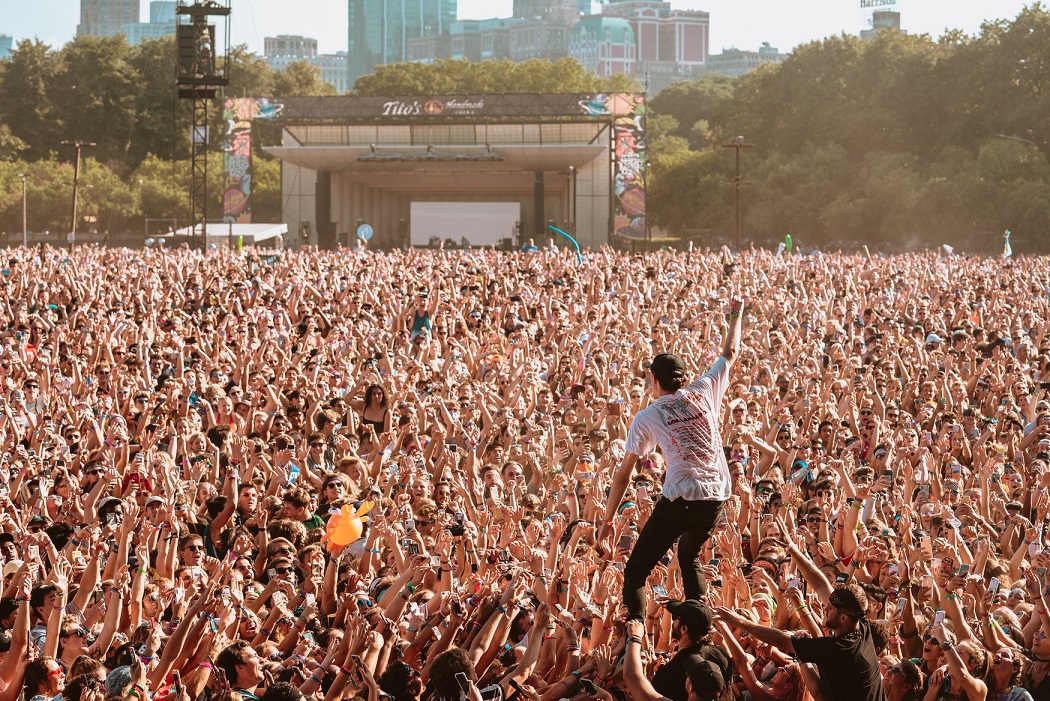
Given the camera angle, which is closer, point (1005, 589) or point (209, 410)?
point (1005, 589)

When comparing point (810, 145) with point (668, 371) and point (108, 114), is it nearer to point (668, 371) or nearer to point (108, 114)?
point (108, 114)

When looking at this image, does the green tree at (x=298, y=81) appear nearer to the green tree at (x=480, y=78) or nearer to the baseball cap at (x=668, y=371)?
the green tree at (x=480, y=78)

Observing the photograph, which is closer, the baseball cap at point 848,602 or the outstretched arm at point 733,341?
the baseball cap at point 848,602

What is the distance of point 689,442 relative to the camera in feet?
20.3

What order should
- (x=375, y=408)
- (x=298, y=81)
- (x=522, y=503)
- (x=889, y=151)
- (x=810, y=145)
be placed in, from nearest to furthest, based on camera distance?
(x=522, y=503) → (x=375, y=408) → (x=810, y=145) → (x=889, y=151) → (x=298, y=81)

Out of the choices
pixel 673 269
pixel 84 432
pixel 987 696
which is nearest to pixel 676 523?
pixel 987 696

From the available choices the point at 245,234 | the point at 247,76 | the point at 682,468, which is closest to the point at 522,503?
the point at 682,468

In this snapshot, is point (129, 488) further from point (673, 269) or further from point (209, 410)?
point (673, 269)

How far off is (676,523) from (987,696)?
4.88 ft

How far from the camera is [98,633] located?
6832mm

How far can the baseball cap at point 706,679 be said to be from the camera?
514 cm

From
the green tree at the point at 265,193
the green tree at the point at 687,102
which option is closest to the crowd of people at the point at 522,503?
the green tree at the point at 265,193

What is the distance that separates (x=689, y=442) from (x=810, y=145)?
55.5m

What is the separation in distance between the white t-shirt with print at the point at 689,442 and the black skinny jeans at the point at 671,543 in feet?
0.23
